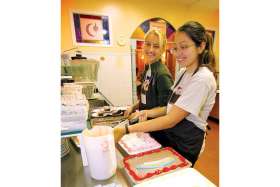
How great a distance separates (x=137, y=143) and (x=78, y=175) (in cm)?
30

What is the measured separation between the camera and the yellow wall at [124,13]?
2816 millimetres

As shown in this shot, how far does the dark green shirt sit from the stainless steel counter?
617 millimetres

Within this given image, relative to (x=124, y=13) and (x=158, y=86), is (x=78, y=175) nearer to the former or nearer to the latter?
(x=158, y=86)

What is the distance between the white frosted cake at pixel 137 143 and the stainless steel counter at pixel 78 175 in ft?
0.21

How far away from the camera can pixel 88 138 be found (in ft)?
1.96

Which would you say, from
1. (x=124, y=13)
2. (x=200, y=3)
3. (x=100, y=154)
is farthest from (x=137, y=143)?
(x=200, y=3)

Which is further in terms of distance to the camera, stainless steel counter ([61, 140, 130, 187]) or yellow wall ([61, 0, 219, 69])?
yellow wall ([61, 0, 219, 69])

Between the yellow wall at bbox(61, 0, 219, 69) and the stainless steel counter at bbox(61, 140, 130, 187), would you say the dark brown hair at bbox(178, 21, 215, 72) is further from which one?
the yellow wall at bbox(61, 0, 219, 69)

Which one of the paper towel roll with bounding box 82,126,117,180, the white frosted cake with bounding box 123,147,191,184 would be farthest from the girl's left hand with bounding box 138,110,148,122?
the paper towel roll with bounding box 82,126,117,180

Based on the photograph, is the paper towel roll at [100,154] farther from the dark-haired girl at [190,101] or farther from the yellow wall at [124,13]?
the yellow wall at [124,13]

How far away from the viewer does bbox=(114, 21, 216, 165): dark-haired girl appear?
951 mm

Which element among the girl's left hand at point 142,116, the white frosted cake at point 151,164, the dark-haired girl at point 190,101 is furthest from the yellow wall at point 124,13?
the white frosted cake at point 151,164
